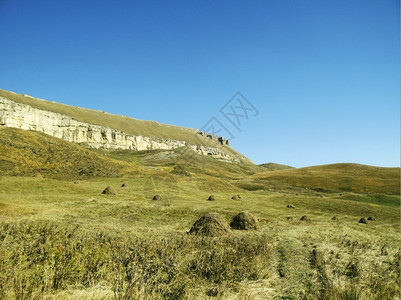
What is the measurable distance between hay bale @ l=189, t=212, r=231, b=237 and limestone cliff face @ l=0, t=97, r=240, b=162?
308 ft

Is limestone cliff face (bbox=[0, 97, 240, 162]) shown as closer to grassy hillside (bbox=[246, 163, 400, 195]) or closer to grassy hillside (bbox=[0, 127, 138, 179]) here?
grassy hillside (bbox=[0, 127, 138, 179])

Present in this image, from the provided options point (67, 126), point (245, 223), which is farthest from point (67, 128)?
point (245, 223)

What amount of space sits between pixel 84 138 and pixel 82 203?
116090mm

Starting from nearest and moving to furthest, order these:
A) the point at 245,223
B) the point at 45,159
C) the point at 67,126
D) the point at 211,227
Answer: the point at 211,227 → the point at 245,223 → the point at 45,159 → the point at 67,126

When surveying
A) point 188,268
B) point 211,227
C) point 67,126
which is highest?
point 67,126

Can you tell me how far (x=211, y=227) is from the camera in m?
16.0

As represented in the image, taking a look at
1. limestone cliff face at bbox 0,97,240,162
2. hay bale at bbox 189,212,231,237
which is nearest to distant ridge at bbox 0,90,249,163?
limestone cliff face at bbox 0,97,240,162

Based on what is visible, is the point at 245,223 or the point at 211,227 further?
the point at 245,223

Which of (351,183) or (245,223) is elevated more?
(351,183)

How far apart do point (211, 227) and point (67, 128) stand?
12956cm

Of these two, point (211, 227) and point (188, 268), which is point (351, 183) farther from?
point (188, 268)

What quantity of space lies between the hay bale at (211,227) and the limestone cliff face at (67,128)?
93929mm

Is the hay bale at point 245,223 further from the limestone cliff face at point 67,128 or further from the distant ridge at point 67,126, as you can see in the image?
the distant ridge at point 67,126

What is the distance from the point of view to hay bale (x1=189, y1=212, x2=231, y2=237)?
51.7 feet
